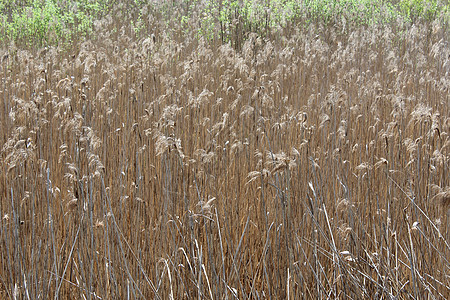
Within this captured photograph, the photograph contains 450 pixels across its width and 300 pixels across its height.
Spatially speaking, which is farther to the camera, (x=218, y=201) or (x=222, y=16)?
(x=222, y=16)

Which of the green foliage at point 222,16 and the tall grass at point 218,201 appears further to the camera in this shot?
the green foliage at point 222,16

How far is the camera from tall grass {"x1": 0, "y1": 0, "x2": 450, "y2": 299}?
150 cm

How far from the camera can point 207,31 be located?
6.83 meters

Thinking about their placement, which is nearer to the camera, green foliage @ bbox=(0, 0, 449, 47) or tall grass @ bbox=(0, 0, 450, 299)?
tall grass @ bbox=(0, 0, 450, 299)

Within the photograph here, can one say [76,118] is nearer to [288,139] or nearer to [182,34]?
[288,139]

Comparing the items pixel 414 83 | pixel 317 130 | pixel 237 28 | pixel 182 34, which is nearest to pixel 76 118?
pixel 317 130

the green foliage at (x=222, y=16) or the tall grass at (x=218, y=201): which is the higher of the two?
the green foliage at (x=222, y=16)

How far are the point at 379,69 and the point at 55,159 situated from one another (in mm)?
3758

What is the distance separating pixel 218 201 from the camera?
2.03 m

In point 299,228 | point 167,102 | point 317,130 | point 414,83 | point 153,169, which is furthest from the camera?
point 414,83

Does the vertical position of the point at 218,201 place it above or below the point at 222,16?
below

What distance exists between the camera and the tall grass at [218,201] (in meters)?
1.50

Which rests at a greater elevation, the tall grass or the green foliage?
the green foliage

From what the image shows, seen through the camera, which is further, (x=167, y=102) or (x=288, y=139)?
(x=167, y=102)
